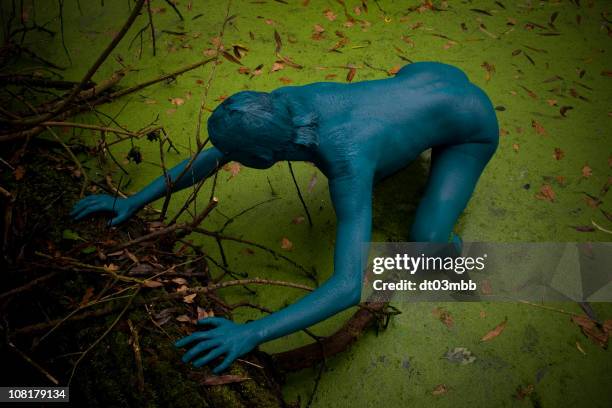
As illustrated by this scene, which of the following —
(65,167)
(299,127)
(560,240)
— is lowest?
(560,240)

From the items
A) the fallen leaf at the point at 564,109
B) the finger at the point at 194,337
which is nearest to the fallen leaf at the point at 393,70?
the fallen leaf at the point at 564,109

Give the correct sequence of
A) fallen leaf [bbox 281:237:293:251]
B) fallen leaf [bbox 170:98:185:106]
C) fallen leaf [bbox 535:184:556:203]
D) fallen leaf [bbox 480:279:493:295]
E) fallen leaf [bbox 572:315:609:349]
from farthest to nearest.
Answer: fallen leaf [bbox 170:98:185:106] → fallen leaf [bbox 535:184:556:203] → fallen leaf [bbox 281:237:293:251] → fallen leaf [bbox 480:279:493:295] → fallen leaf [bbox 572:315:609:349]

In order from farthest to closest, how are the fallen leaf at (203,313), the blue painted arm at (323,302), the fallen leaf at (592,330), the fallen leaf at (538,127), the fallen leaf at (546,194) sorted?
the fallen leaf at (538,127), the fallen leaf at (546,194), the fallen leaf at (592,330), the fallen leaf at (203,313), the blue painted arm at (323,302)

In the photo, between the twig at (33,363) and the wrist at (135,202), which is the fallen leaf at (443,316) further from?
the twig at (33,363)

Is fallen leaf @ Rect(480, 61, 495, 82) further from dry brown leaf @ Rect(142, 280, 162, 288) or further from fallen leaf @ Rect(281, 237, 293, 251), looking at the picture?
dry brown leaf @ Rect(142, 280, 162, 288)

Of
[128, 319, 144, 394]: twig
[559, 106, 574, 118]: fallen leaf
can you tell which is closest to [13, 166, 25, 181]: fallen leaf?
[128, 319, 144, 394]: twig

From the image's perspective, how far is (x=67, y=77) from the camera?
2961mm

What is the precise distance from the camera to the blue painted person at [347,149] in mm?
1401

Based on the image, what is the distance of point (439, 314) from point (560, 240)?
78 cm

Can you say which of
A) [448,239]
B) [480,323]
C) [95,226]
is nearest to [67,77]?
[95,226]

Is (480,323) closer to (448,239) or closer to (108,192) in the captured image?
(448,239)

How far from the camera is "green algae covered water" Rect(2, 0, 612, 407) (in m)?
1.86

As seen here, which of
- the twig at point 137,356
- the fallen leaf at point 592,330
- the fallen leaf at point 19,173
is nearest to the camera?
the twig at point 137,356

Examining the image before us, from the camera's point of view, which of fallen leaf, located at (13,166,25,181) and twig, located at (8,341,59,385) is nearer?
twig, located at (8,341,59,385)
